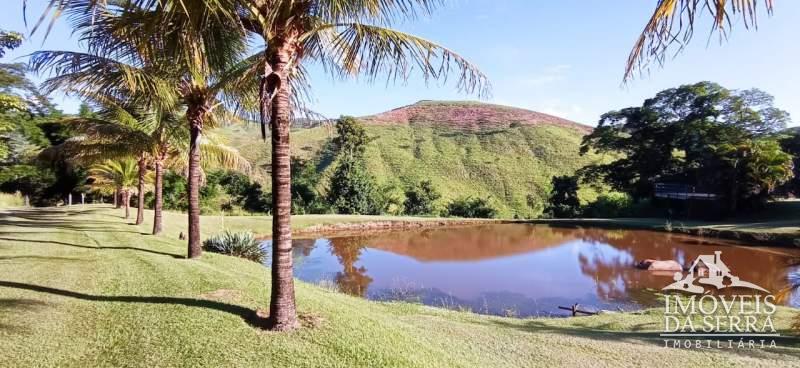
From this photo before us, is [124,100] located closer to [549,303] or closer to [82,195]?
[549,303]

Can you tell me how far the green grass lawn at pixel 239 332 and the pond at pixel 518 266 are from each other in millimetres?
3548

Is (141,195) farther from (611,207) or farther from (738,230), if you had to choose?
(611,207)

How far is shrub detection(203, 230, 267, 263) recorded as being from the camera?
11.6 m

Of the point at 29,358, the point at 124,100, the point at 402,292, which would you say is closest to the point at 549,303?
the point at 402,292

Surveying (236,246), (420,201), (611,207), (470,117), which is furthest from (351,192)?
(470,117)

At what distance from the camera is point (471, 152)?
53.5 metres

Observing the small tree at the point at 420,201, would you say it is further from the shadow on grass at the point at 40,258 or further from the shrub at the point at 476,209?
the shadow on grass at the point at 40,258

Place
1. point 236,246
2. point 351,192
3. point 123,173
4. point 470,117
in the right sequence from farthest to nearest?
point 470,117, point 351,192, point 123,173, point 236,246

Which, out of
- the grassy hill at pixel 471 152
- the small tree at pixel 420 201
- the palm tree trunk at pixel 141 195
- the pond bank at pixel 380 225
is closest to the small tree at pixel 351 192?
the small tree at pixel 420 201

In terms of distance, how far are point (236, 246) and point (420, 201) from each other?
26.6m

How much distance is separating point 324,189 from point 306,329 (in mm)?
33964

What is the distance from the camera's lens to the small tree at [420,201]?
123 feet

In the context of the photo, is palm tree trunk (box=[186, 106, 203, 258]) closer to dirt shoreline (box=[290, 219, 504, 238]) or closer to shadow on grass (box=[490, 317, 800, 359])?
shadow on grass (box=[490, 317, 800, 359])

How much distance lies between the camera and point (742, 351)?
5.34 metres
